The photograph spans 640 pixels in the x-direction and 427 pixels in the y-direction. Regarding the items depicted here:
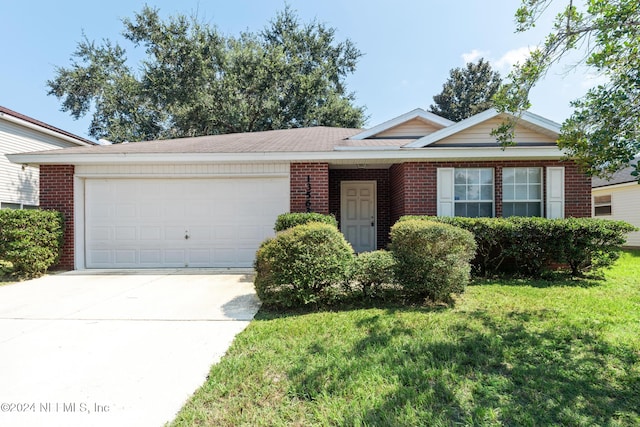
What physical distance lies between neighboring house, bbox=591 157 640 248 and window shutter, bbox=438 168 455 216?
10.0m

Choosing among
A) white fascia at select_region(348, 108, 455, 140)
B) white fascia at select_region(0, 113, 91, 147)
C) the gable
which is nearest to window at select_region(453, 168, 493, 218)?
white fascia at select_region(348, 108, 455, 140)

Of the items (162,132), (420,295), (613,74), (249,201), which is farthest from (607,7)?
(162,132)

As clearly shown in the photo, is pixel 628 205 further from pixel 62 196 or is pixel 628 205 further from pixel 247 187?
pixel 62 196

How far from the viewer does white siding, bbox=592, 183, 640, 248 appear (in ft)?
44.2

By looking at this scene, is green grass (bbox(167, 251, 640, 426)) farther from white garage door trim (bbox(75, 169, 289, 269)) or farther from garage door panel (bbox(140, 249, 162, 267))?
garage door panel (bbox(140, 249, 162, 267))

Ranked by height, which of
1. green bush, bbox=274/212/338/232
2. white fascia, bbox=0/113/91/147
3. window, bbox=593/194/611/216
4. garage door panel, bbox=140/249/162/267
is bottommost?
garage door panel, bbox=140/249/162/267

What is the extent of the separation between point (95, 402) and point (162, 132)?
2320 centimetres

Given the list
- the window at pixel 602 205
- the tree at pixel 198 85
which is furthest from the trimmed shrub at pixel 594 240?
the tree at pixel 198 85

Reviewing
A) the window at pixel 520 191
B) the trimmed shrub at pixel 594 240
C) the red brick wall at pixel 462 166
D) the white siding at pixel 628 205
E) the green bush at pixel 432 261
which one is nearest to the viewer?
the green bush at pixel 432 261

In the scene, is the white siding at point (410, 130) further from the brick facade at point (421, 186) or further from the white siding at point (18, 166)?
the white siding at point (18, 166)

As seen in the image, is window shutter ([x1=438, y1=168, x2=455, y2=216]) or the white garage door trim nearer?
window shutter ([x1=438, y1=168, x2=455, y2=216])

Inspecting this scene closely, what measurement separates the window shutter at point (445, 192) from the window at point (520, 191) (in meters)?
1.29

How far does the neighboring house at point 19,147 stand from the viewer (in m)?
11.8

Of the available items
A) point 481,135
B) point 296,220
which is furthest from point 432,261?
point 481,135
